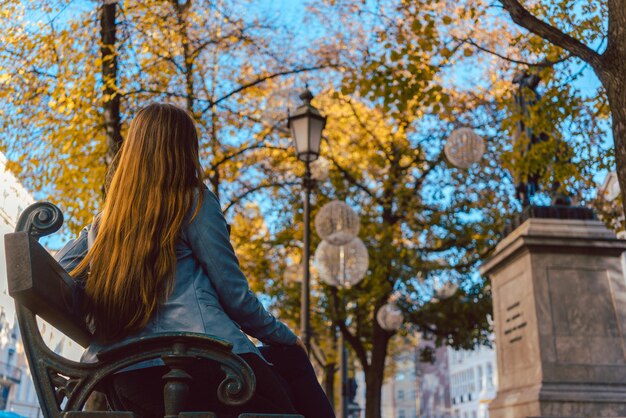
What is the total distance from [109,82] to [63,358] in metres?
7.19

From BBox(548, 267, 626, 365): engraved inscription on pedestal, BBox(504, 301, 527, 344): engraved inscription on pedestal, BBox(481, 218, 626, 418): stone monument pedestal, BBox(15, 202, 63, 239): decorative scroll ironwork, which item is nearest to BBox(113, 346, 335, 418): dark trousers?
BBox(15, 202, 63, 239): decorative scroll ironwork

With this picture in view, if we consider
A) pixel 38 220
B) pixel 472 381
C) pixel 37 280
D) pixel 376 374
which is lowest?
pixel 37 280

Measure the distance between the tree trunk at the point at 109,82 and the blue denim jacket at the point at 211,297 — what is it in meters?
6.08

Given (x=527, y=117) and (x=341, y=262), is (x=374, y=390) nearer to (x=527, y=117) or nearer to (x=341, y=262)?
(x=341, y=262)

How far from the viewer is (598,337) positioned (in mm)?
8555

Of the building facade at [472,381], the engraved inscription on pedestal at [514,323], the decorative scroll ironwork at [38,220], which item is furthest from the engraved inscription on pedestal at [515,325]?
the building facade at [472,381]

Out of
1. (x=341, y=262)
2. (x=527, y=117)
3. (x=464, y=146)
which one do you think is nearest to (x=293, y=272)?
(x=341, y=262)

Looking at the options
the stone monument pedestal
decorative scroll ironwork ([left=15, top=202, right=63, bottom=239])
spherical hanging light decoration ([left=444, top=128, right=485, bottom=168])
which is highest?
spherical hanging light decoration ([left=444, top=128, right=485, bottom=168])

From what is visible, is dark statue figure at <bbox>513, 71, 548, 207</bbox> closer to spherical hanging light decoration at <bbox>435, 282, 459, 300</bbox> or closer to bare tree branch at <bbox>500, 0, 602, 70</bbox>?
bare tree branch at <bbox>500, 0, 602, 70</bbox>

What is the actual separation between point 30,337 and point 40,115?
865 cm

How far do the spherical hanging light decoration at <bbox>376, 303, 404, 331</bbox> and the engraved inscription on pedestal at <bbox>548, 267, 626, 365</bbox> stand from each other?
12.1 metres

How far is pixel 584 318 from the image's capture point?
8.64 meters

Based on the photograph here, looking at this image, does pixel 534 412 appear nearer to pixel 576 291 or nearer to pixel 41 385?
pixel 576 291

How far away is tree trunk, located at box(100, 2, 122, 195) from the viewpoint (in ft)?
28.4
